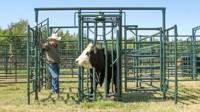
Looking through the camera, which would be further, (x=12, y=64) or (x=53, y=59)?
(x=12, y=64)

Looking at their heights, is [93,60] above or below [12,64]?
above

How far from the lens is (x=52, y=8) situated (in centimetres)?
553

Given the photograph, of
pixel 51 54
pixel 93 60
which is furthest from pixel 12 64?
pixel 93 60

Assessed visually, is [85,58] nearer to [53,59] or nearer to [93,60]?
[93,60]

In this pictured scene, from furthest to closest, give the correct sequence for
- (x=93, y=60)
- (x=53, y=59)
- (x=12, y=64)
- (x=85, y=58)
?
(x=12, y=64), (x=53, y=59), (x=93, y=60), (x=85, y=58)

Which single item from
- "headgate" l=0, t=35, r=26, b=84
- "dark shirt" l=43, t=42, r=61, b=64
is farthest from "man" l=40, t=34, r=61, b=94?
"headgate" l=0, t=35, r=26, b=84

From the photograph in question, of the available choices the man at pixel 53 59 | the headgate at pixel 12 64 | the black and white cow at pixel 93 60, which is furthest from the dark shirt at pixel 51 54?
the headgate at pixel 12 64

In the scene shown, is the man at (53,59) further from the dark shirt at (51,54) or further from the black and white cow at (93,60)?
the black and white cow at (93,60)

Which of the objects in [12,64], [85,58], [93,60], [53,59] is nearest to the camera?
[85,58]

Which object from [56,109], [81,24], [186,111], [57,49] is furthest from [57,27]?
[186,111]

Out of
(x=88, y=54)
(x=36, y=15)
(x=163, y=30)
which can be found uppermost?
(x=36, y=15)

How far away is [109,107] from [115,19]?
7.99 ft

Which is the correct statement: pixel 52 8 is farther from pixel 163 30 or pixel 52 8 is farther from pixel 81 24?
pixel 163 30

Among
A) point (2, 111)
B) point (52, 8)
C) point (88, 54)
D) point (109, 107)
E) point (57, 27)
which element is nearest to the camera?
point (2, 111)
